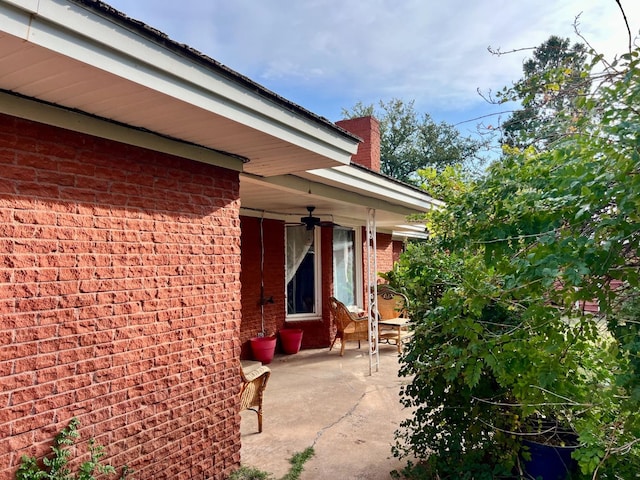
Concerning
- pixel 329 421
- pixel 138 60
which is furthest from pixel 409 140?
pixel 138 60

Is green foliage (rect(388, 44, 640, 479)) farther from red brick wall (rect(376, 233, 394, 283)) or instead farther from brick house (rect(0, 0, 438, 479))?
red brick wall (rect(376, 233, 394, 283))

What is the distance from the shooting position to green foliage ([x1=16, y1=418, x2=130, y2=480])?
220 centimetres

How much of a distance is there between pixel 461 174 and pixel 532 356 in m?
1.44

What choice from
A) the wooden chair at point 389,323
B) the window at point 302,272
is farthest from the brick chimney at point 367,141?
the wooden chair at point 389,323

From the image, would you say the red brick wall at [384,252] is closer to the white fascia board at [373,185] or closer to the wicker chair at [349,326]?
the wicker chair at [349,326]

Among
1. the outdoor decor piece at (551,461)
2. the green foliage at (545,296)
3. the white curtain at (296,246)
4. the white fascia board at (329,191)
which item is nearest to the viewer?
the green foliage at (545,296)

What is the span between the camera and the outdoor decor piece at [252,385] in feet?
13.5

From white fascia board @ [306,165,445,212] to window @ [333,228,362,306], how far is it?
2.48 m

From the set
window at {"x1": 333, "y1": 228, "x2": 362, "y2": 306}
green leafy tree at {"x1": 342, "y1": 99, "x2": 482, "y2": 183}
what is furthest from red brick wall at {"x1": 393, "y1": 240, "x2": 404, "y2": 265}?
green leafy tree at {"x1": 342, "y1": 99, "x2": 482, "y2": 183}

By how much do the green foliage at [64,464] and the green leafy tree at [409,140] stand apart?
25594 mm

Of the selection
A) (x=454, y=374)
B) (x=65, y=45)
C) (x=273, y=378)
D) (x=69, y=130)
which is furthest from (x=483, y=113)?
(x=273, y=378)

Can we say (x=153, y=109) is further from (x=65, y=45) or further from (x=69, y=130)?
(x=65, y=45)

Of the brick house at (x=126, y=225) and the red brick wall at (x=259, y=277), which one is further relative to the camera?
the red brick wall at (x=259, y=277)

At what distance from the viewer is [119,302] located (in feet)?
8.86
